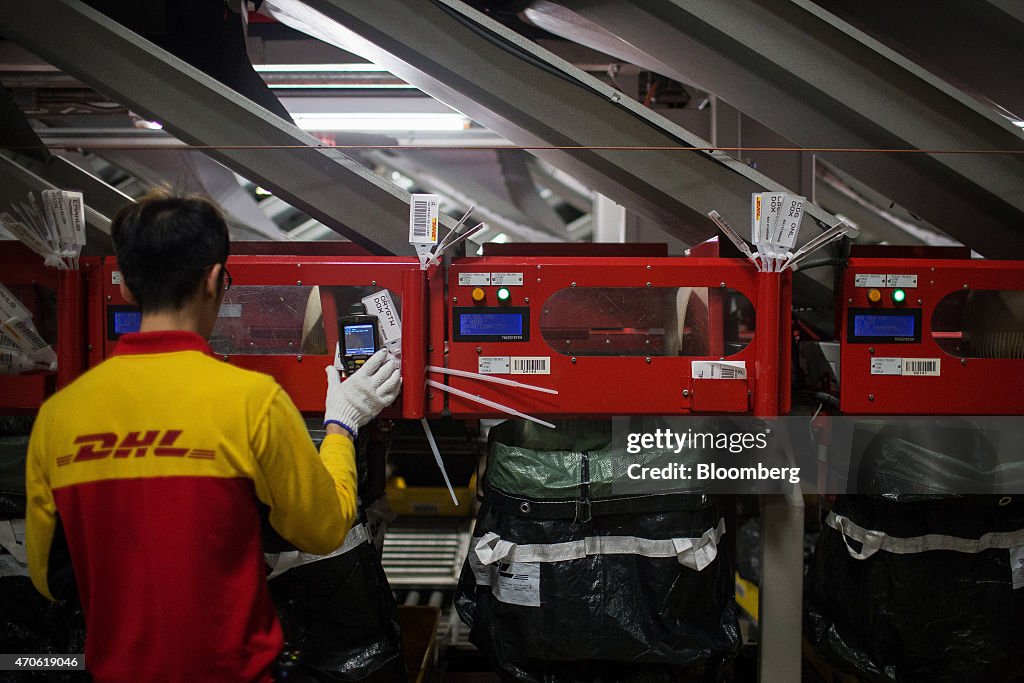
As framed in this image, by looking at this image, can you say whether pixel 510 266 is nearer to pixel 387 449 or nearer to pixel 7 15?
pixel 387 449

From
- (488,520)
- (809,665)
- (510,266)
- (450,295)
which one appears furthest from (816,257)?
(809,665)

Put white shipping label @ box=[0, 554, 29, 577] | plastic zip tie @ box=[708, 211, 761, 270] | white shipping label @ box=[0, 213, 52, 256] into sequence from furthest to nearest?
white shipping label @ box=[0, 554, 29, 577] < plastic zip tie @ box=[708, 211, 761, 270] < white shipping label @ box=[0, 213, 52, 256]

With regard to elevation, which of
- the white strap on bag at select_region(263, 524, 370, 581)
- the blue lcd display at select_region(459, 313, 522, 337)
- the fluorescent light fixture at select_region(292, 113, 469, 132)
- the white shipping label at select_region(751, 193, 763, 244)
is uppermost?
the fluorescent light fixture at select_region(292, 113, 469, 132)

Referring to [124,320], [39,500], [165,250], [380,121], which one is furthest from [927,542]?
[380,121]

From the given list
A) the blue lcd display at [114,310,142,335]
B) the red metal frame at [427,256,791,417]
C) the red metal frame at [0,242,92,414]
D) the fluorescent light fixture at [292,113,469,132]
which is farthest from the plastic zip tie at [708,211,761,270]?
the fluorescent light fixture at [292,113,469,132]

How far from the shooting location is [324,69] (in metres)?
3.35

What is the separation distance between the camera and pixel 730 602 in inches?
75.4

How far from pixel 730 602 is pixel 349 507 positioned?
118cm

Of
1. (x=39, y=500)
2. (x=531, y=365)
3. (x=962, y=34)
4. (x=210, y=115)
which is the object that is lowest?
(x=39, y=500)

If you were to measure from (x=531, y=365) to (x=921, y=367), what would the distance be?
3.53 ft

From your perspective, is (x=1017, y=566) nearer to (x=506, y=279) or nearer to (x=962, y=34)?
(x=962, y=34)

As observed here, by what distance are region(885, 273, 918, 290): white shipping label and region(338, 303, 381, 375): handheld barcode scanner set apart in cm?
139

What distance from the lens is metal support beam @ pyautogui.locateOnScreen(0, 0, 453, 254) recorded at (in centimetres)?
187

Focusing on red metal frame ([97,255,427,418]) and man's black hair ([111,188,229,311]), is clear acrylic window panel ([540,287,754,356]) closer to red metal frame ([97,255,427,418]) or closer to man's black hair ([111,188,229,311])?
red metal frame ([97,255,427,418])
